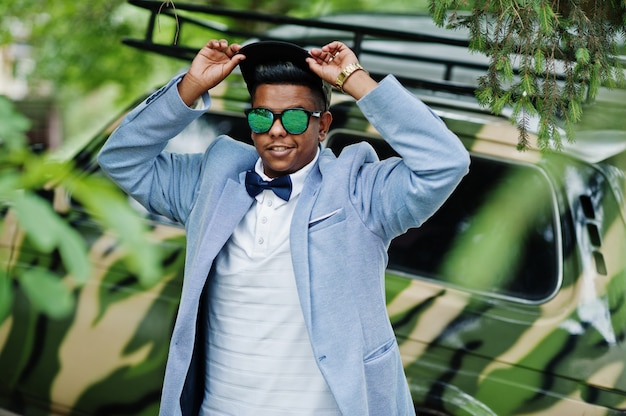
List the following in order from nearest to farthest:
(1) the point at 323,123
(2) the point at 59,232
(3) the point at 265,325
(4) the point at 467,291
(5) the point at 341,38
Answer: (2) the point at 59,232 → (3) the point at 265,325 → (1) the point at 323,123 → (4) the point at 467,291 → (5) the point at 341,38

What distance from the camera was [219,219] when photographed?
2059 millimetres

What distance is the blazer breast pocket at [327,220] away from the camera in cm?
200

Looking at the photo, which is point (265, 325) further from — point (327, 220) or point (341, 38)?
point (341, 38)

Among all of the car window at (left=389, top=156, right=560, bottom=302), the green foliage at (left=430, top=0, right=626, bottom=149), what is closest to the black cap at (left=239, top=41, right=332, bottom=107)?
the green foliage at (left=430, top=0, right=626, bottom=149)

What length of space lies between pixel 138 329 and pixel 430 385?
1171mm

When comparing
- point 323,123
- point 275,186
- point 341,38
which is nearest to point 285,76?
point 323,123

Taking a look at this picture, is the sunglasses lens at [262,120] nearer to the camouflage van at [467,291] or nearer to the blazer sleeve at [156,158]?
the blazer sleeve at [156,158]

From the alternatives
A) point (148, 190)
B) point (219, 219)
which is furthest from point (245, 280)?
point (148, 190)

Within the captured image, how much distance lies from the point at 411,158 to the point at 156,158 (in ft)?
2.55

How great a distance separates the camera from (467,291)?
9.55 ft

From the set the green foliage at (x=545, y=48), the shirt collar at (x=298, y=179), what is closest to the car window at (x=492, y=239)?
the green foliage at (x=545, y=48)

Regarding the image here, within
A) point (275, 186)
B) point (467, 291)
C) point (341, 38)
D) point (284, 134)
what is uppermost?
point (341, 38)

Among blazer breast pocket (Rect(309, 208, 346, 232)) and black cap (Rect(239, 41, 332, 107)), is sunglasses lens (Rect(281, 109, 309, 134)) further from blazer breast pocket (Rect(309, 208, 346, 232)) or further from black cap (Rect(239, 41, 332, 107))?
blazer breast pocket (Rect(309, 208, 346, 232))

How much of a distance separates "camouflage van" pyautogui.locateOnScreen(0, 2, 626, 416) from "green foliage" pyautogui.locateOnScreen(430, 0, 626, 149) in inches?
21.6
